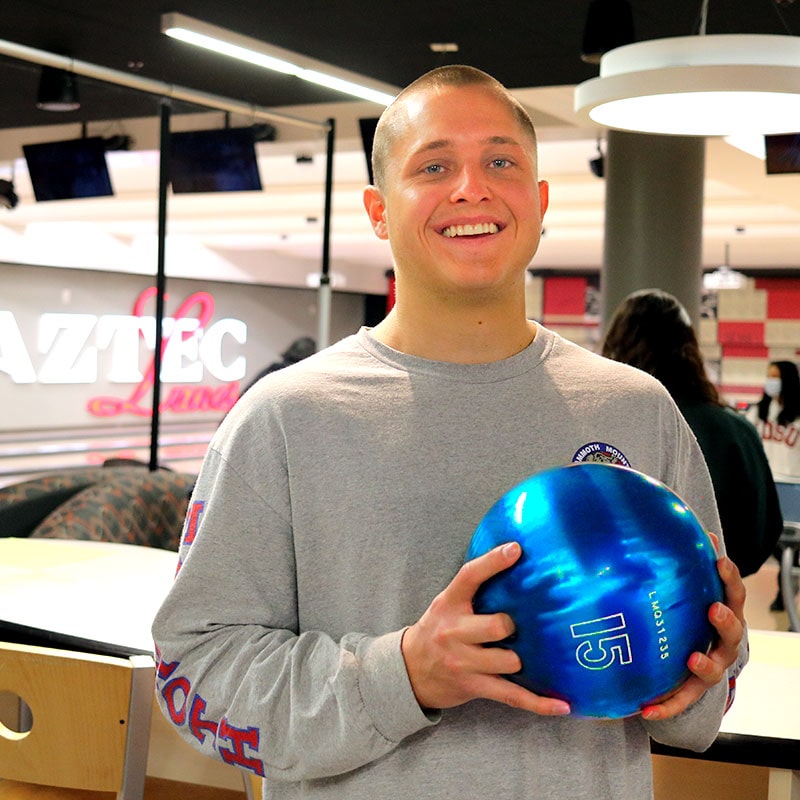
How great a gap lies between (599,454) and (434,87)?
1.48 feet

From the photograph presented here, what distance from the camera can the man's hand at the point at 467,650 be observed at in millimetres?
1032

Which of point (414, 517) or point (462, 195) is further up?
point (462, 195)

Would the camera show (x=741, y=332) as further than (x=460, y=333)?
Yes

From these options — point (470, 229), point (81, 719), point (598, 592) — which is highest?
point (470, 229)

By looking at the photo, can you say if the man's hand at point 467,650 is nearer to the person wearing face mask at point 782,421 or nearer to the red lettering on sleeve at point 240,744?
the red lettering on sleeve at point 240,744

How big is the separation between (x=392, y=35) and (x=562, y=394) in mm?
4614

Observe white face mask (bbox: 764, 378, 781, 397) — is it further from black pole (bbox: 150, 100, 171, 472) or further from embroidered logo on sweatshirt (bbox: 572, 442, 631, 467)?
embroidered logo on sweatshirt (bbox: 572, 442, 631, 467)

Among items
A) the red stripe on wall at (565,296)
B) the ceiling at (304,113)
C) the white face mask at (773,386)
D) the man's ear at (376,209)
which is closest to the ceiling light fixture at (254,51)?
the ceiling at (304,113)

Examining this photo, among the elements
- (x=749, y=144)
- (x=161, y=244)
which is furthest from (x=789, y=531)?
(x=161, y=244)

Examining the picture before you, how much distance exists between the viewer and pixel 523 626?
1056 millimetres

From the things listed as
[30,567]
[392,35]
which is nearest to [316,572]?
[30,567]

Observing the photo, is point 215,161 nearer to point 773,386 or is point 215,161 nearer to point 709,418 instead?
point 773,386

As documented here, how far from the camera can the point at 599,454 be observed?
1.24 metres

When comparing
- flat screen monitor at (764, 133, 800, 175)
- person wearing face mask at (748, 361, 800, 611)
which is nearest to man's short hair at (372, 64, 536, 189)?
flat screen monitor at (764, 133, 800, 175)
